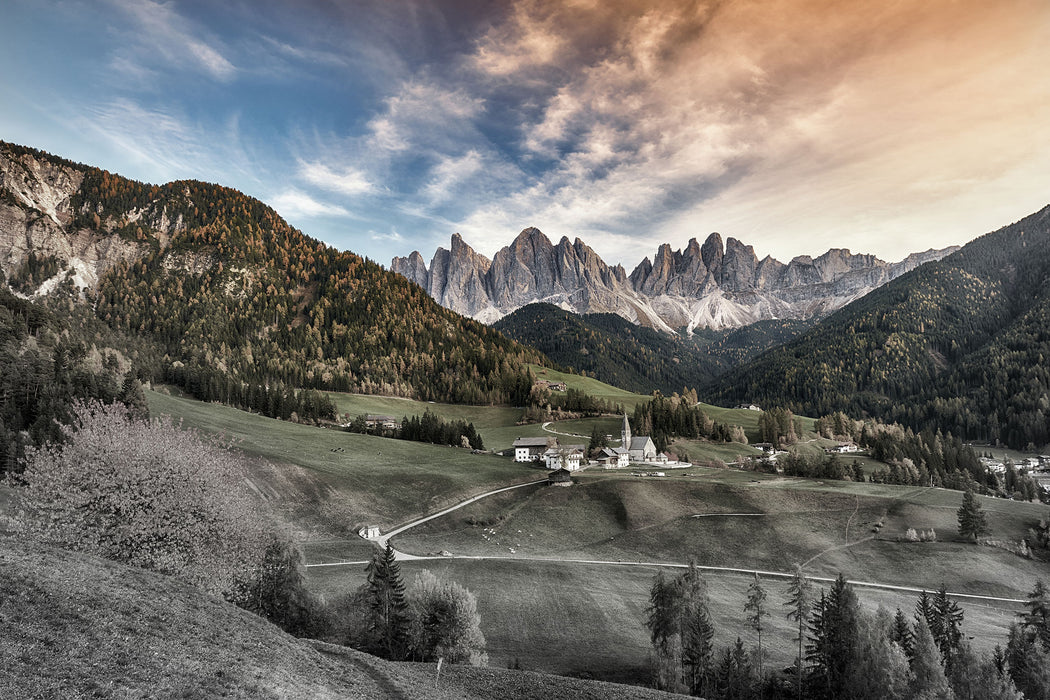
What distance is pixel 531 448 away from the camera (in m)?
110

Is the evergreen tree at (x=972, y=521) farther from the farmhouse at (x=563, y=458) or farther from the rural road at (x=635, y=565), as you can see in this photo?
the farmhouse at (x=563, y=458)

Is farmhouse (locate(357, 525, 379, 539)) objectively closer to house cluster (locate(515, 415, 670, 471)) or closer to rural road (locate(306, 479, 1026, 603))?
rural road (locate(306, 479, 1026, 603))

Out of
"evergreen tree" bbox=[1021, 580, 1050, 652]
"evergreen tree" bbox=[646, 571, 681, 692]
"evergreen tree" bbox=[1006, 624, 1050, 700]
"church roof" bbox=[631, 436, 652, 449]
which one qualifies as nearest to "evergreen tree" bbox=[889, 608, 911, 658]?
"evergreen tree" bbox=[1006, 624, 1050, 700]

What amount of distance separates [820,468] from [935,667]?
72.0 meters

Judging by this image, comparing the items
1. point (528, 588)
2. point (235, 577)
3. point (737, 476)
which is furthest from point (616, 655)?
point (737, 476)

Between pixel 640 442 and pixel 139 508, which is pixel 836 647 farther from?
pixel 640 442

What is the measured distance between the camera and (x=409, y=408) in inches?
Result: 6373

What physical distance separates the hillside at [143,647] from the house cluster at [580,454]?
3016 inches

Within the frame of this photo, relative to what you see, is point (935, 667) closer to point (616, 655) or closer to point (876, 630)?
point (876, 630)

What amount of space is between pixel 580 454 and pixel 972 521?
61933 mm

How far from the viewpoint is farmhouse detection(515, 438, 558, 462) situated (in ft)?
354

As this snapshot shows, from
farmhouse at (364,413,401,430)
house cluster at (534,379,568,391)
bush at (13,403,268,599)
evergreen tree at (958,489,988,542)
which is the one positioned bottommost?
evergreen tree at (958,489,988,542)

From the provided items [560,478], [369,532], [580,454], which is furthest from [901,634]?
[580,454]

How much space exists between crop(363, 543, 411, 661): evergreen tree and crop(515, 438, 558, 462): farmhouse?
222 feet
